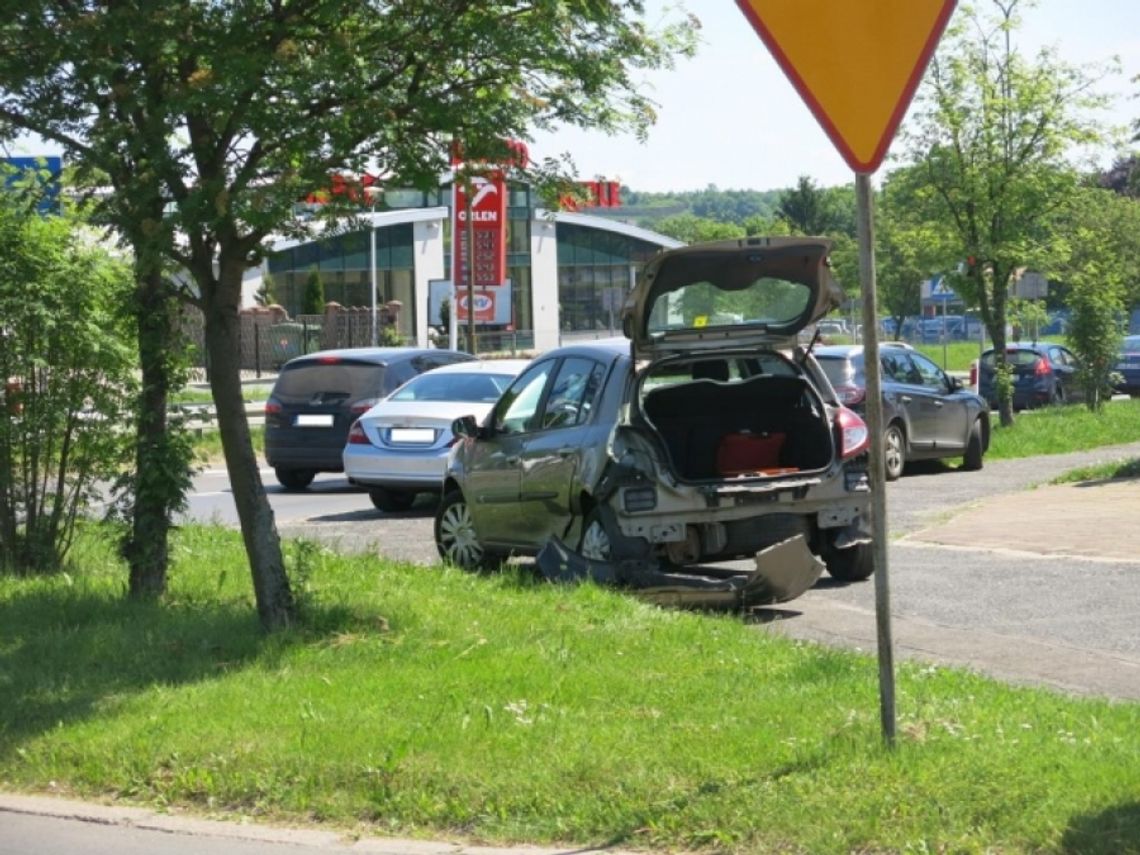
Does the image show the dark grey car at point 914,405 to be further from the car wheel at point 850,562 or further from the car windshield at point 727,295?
the car windshield at point 727,295

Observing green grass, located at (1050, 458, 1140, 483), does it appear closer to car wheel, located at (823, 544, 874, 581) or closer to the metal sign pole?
car wheel, located at (823, 544, 874, 581)

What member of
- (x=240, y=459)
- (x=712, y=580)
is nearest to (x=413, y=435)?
(x=712, y=580)

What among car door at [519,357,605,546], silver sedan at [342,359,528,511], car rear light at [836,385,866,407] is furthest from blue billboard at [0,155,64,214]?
car rear light at [836,385,866,407]

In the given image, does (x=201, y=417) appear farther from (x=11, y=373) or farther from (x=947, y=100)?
(x=947, y=100)

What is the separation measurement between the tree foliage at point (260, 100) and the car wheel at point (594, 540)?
244cm

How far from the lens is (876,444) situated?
21.8 ft

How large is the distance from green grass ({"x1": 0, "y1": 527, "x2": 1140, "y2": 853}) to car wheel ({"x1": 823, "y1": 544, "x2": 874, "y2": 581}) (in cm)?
240

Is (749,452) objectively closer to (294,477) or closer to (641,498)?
Answer: (641,498)

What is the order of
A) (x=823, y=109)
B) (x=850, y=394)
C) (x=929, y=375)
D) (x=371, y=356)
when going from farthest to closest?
1. (x=929, y=375)
2. (x=371, y=356)
3. (x=850, y=394)
4. (x=823, y=109)

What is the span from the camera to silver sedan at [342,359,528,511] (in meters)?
18.3

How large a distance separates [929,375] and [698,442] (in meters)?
11.1

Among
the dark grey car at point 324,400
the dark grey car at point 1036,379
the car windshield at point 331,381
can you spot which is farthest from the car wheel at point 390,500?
the dark grey car at point 1036,379

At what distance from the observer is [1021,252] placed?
95.7 feet

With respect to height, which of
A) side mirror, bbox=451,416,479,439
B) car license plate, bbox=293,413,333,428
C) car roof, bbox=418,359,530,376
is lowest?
car license plate, bbox=293,413,333,428
